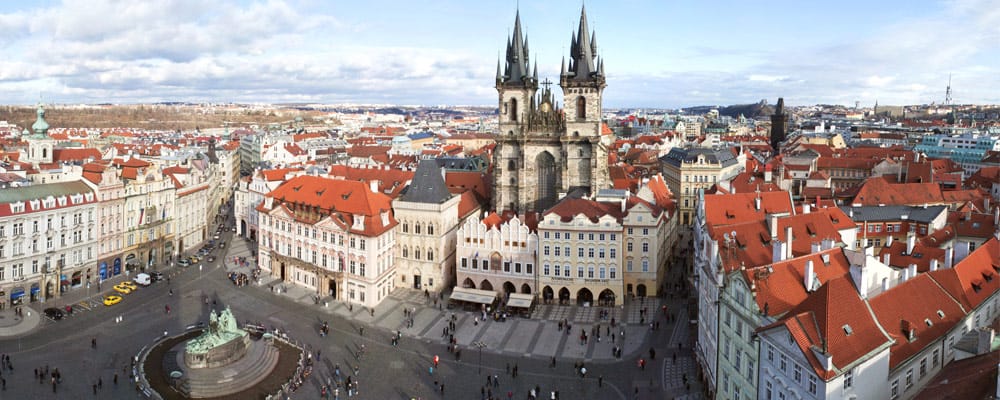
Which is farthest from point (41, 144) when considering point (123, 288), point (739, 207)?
point (739, 207)

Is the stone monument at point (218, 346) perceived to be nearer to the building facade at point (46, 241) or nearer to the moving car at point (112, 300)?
the moving car at point (112, 300)

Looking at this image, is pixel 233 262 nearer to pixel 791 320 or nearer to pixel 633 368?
pixel 633 368

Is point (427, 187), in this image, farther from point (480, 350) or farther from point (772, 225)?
point (772, 225)

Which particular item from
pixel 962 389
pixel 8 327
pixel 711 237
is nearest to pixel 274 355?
pixel 8 327

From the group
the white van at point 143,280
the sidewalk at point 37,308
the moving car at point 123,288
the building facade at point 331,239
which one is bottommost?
the sidewalk at point 37,308

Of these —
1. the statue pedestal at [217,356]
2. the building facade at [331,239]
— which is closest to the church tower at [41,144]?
the building facade at [331,239]

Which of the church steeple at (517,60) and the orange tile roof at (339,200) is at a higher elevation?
the church steeple at (517,60)
